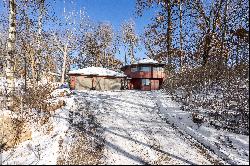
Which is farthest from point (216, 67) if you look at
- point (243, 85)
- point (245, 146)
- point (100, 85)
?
point (100, 85)

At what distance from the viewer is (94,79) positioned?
3838cm

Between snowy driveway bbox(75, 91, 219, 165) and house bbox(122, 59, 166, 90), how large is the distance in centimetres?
A: 2116

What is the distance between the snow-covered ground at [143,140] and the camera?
517 inches

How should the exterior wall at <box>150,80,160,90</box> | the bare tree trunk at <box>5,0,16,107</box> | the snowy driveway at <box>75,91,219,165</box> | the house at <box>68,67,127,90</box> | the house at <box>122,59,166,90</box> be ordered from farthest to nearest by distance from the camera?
1. the exterior wall at <box>150,80,160,90</box>
2. the house at <box>122,59,166,90</box>
3. the house at <box>68,67,127,90</box>
4. the bare tree trunk at <box>5,0,16,107</box>
5. the snowy driveway at <box>75,91,219,165</box>

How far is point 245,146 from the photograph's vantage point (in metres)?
13.8

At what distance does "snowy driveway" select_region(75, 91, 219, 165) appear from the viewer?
13.1 m

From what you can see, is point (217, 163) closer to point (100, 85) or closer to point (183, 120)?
point (183, 120)

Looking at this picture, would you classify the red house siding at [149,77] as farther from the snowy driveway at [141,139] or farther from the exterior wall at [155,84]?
the snowy driveway at [141,139]

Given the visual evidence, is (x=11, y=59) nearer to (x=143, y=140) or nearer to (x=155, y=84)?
(x=143, y=140)

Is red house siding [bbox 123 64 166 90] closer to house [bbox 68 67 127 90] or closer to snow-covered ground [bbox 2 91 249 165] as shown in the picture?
house [bbox 68 67 127 90]

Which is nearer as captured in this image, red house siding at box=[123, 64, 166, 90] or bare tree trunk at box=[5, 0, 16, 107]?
bare tree trunk at box=[5, 0, 16, 107]

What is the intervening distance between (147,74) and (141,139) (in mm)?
28251

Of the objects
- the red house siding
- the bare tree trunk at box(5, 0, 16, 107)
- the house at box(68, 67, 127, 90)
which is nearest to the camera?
the bare tree trunk at box(5, 0, 16, 107)

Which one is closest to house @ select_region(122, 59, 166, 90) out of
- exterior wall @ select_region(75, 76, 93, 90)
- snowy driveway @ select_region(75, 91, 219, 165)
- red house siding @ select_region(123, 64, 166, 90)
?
red house siding @ select_region(123, 64, 166, 90)
